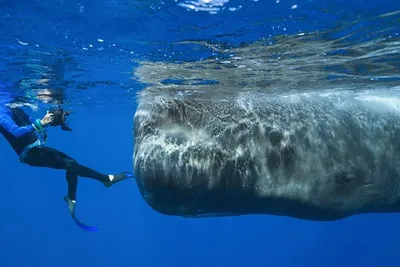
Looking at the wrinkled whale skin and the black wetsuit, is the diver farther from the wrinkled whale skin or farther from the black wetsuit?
the wrinkled whale skin

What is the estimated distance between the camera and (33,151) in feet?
34.1

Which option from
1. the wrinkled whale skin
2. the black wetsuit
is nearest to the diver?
the black wetsuit

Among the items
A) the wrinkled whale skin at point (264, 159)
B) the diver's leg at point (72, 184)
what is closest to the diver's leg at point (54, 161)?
the diver's leg at point (72, 184)

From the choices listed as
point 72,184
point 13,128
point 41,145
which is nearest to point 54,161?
point 41,145

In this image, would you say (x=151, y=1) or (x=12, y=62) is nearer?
(x=151, y=1)

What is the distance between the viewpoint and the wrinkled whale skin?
16.3 feet

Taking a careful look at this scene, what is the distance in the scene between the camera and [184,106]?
5.85 meters

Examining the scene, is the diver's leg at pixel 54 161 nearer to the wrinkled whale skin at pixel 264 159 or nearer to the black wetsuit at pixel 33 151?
the black wetsuit at pixel 33 151

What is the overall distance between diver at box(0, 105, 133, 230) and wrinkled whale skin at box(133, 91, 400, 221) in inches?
180

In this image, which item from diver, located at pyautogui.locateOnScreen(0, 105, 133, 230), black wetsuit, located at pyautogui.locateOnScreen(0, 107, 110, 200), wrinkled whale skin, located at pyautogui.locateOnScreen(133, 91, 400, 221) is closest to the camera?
wrinkled whale skin, located at pyautogui.locateOnScreen(133, 91, 400, 221)

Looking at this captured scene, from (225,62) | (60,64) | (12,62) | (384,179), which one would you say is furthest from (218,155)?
(12,62)

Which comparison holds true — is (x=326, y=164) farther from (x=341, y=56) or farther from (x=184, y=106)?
(x=341, y=56)

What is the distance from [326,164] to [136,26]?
15.4 feet

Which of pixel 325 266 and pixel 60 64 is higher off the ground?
pixel 60 64
